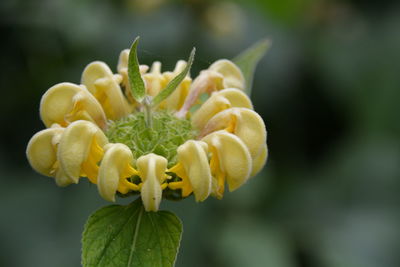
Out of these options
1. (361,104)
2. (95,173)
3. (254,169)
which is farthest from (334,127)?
(95,173)

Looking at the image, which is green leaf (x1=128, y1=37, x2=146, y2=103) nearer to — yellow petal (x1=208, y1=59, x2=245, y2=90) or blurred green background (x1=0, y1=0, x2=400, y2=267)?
yellow petal (x1=208, y1=59, x2=245, y2=90)

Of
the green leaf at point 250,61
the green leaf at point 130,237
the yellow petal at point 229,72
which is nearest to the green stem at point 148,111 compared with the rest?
the green leaf at point 130,237

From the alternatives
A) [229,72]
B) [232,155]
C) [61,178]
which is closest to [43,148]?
[61,178]

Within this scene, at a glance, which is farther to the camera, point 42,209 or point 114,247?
point 42,209

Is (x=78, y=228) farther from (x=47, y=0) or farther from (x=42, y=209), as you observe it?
(x=47, y=0)

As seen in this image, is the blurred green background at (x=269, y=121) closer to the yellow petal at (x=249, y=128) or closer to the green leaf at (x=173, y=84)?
the yellow petal at (x=249, y=128)

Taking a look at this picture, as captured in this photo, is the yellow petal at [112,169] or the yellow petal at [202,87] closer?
the yellow petal at [112,169]
